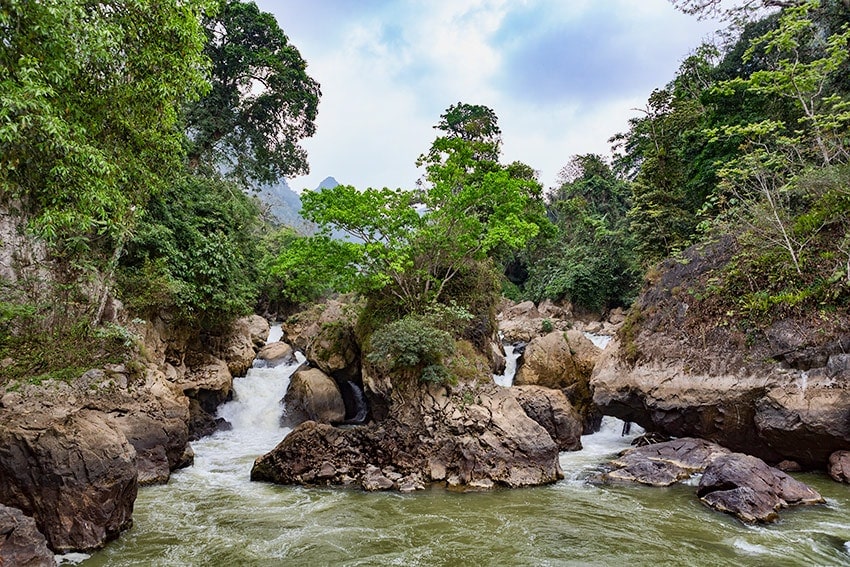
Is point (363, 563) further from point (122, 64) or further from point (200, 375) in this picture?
Answer: point (200, 375)

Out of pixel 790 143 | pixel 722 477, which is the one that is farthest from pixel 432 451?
pixel 790 143

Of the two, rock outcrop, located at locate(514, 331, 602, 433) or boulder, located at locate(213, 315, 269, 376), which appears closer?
rock outcrop, located at locate(514, 331, 602, 433)

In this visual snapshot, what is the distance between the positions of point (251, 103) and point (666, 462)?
22.1 meters

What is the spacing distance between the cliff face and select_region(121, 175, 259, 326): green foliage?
1251 centimetres

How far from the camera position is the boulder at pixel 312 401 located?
15816 mm

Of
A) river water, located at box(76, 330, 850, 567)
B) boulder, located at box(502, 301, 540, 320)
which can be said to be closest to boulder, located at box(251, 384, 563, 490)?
river water, located at box(76, 330, 850, 567)

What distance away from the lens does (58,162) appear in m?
5.05

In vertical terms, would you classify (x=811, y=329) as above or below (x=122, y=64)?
below

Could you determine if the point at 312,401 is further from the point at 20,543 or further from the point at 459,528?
the point at 20,543

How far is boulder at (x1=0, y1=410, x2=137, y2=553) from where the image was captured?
6.51m

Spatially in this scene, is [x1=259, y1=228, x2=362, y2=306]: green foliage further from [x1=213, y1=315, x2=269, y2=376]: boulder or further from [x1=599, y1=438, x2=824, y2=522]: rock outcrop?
[x1=599, y1=438, x2=824, y2=522]: rock outcrop

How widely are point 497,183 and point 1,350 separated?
12.3 meters

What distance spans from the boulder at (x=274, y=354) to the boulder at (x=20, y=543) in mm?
15069

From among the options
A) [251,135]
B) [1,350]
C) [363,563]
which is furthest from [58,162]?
[251,135]
